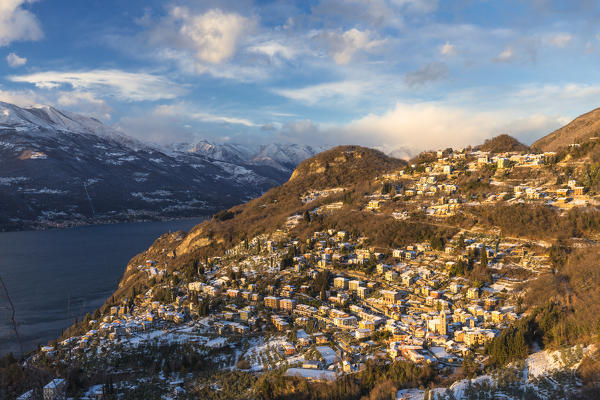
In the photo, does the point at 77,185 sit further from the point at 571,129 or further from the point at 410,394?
the point at 410,394

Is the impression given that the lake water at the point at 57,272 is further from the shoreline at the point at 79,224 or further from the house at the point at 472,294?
the house at the point at 472,294

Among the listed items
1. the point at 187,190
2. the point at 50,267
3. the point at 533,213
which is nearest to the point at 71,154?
the point at 187,190

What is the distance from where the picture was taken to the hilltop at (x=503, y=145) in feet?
180

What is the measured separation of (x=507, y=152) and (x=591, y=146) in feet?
35.4

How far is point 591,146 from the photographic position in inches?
1686

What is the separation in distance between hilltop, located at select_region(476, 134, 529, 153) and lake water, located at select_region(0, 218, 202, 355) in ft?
172

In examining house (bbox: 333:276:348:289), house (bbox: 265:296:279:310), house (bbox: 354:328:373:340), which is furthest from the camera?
house (bbox: 333:276:348:289)

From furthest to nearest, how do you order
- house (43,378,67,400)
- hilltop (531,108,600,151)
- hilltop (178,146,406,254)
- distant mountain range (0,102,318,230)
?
distant mountain range (0,102,318,230) → hilltop (531,108,600,151) → hilltop (178,146,406,254) → house (43,378,67,400)

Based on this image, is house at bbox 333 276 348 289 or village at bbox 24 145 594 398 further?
house at bbox 333 276 348 289

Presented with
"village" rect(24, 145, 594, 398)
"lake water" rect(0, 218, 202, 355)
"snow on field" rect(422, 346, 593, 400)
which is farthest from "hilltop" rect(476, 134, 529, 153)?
"lake water" rect(0, 218, 202, 355)

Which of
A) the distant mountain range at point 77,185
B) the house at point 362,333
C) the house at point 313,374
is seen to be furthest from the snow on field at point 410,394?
the distant mountain range at point 77,185

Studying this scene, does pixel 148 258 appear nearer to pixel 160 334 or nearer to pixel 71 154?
pixel 160 334

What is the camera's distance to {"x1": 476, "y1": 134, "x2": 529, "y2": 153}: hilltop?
180 feet

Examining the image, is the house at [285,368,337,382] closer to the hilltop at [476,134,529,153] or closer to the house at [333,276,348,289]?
the house at [333,276,348,289]
